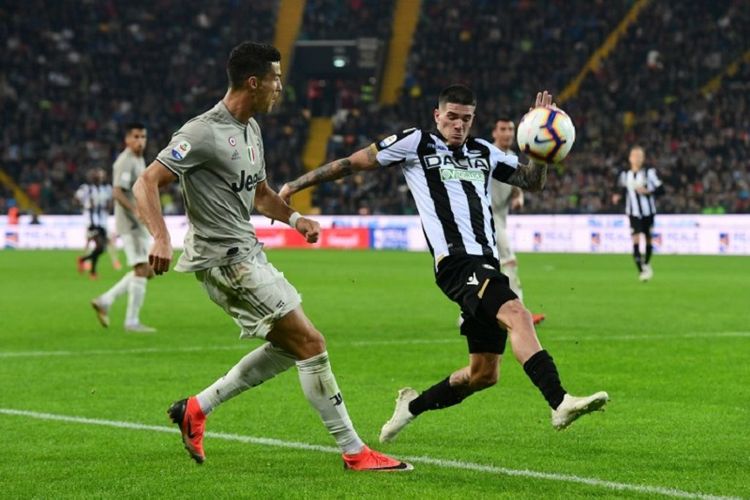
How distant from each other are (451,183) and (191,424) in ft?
6.60

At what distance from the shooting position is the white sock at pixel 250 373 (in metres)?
7.05

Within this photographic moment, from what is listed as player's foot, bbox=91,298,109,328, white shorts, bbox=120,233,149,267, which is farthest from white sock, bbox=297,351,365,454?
player's foot, bbox=91,298,109,328

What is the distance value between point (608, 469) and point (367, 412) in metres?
2.59

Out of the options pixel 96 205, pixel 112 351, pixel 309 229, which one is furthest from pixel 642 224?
pixel 309 229

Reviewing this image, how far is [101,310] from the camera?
15062 mm

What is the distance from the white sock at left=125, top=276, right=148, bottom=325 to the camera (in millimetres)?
14672

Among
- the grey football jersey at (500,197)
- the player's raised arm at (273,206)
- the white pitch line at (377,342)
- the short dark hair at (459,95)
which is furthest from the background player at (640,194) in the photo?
the player's raised arm at (273,206)

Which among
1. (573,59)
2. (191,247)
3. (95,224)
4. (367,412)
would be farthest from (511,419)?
(573,59)

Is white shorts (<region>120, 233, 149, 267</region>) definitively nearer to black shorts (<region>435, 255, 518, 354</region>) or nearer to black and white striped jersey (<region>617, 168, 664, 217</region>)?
black shorts (<region>435, 255, 518, 354</region>)

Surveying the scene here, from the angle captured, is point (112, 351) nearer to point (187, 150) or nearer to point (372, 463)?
point (187, 150)

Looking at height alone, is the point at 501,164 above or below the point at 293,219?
above

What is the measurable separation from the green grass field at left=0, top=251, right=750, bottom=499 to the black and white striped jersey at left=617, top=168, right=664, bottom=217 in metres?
5.42

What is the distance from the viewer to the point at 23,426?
8273 mm

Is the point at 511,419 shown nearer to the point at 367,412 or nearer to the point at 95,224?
the point at 367,412
